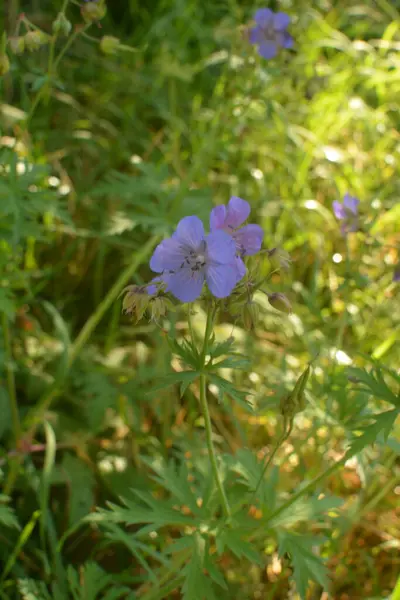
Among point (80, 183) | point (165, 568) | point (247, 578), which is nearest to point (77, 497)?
point (165, 568)

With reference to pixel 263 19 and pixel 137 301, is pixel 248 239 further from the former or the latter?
pixel 263 19

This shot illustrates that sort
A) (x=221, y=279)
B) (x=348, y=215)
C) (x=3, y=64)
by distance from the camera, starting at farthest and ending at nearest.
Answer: (x=348, y=215), (x=3, y=64), (x=221, y=279)

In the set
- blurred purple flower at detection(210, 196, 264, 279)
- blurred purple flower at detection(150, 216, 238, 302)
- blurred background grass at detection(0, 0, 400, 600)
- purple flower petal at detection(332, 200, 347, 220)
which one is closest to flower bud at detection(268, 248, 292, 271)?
blurred purple flower at detection(210, 196, 264, 279)

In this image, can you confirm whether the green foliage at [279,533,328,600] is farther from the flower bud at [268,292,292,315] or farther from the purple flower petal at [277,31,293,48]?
the purple flower petal at [277,31,293,48]

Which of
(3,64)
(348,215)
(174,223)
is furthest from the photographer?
(174,223)

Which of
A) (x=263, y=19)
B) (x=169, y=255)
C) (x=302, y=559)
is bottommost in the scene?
(x=302, y=559)

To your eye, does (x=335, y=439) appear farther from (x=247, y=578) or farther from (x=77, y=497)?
(x=77, y=497)

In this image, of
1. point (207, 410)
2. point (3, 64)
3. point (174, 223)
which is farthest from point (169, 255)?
point (174, 223)

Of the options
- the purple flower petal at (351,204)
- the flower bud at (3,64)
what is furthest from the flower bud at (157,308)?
the purple flower petal at (351,204)
